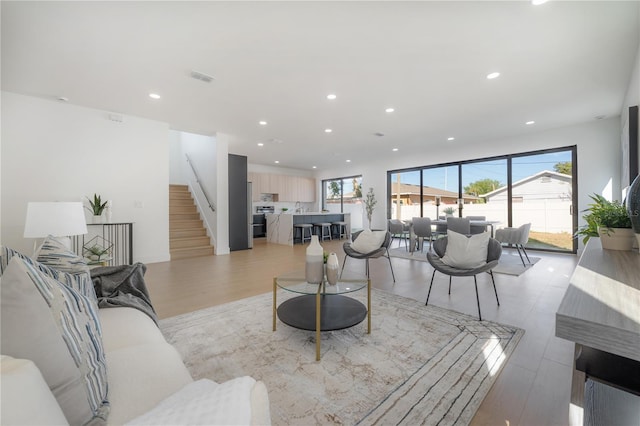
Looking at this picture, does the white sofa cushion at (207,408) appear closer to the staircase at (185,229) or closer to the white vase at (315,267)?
the white vase at (315,267)

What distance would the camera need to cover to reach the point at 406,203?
8648 mm

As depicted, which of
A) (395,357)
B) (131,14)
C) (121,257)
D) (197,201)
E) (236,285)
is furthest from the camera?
(197,201)

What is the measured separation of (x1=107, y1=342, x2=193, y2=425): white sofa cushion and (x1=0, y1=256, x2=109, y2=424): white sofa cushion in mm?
64

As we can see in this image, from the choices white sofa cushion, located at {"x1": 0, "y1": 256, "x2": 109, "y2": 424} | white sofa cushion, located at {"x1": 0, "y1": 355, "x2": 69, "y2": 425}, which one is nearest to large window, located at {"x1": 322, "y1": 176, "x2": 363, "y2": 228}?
white sofa cushion, located at {"x1": 0, "y1": 256, "x2": 109, "y2": 424}

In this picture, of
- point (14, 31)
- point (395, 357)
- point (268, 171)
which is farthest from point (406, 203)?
point (14, 31)

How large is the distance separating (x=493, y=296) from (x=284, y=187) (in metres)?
8.21

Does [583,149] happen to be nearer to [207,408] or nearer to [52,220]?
[207,408]

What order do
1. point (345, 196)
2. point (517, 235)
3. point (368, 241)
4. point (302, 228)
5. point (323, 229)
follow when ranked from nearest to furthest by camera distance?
point (368, 241) → point (517, 235) → point (302, 228) → point (323, 229) → point (345, 196)

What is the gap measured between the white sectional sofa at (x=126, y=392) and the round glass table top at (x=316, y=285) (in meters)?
1.07

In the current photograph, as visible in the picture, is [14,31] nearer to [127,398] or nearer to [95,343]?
[95,343]

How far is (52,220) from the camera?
91.0 inches

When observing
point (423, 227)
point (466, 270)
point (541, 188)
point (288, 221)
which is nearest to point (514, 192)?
point (541, 188)

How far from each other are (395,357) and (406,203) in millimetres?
7292

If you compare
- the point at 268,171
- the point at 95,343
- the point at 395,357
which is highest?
the point at 268,171
